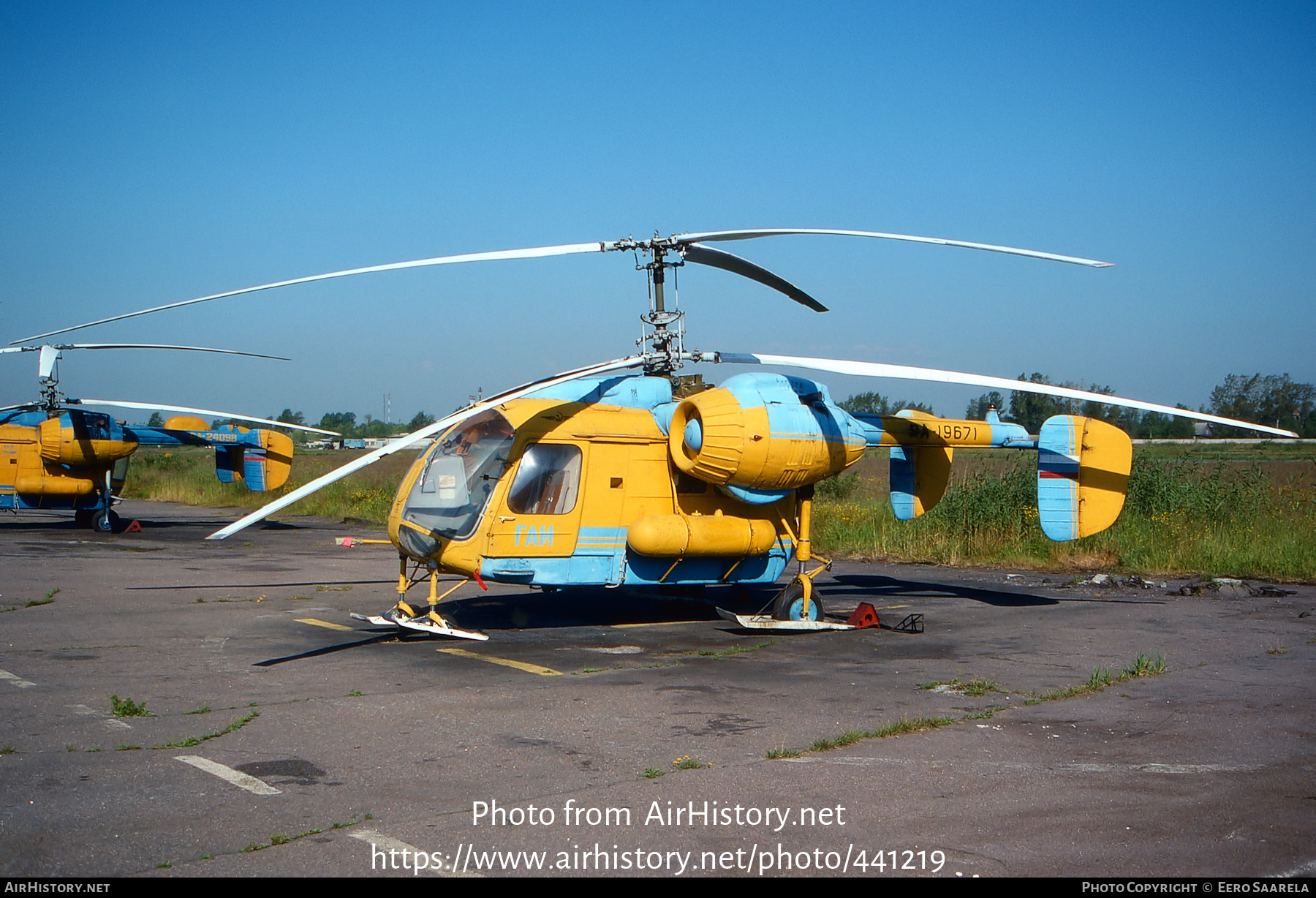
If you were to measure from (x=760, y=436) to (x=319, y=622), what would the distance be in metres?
5.58

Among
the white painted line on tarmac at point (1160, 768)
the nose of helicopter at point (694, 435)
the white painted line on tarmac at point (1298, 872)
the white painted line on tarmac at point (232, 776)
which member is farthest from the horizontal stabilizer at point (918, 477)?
the white painted line on tarmac at point (232, 776)

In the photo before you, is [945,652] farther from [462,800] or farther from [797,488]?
[462,800]

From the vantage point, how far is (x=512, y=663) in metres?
9.38

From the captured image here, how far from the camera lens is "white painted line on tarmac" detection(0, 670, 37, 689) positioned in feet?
27.1

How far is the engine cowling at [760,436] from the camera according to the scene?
10375mm

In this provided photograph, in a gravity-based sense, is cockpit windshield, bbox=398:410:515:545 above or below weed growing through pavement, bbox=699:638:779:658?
above

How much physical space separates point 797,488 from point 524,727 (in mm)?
5021

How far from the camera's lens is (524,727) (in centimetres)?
705

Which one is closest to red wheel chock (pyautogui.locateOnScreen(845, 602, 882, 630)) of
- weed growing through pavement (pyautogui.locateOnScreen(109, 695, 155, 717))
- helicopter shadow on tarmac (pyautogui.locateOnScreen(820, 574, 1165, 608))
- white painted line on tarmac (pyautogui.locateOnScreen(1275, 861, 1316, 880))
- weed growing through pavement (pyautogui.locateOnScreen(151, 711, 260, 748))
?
helicopter shadow on tarmac (pyautogui.locateOnScreen(820, 574, 1165, 608))

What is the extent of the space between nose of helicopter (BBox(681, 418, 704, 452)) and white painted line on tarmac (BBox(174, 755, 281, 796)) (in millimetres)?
5675

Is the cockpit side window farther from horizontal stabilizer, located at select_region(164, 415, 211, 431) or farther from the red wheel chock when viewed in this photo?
horizontal stabilizer, located at select_region(164, 415, 211, 431)

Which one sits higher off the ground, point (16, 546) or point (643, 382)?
point (643, 382)

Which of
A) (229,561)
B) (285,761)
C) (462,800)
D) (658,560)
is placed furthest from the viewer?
(229,561)
